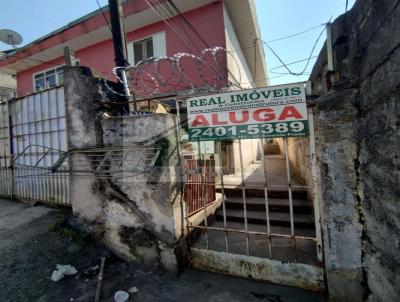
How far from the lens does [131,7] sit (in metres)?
6.86

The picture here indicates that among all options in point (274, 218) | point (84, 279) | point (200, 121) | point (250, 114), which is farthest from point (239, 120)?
point (84, 279)

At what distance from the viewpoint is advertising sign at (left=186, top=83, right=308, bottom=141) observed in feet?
9.27

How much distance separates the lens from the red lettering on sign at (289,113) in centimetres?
282

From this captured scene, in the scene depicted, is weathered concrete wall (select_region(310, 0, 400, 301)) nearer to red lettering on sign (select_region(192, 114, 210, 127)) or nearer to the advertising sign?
the advertising sign

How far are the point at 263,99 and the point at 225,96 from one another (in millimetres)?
531

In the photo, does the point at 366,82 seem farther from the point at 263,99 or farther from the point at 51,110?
the point at 51,110

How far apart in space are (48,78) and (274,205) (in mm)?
10599

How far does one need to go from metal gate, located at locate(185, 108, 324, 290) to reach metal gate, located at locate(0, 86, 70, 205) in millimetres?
3141

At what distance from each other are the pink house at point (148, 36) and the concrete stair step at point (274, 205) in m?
3.12

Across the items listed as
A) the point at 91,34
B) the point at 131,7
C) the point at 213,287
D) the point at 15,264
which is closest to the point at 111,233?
the point at 15,264

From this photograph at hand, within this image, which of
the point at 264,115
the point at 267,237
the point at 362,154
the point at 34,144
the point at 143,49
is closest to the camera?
the point at 362,154

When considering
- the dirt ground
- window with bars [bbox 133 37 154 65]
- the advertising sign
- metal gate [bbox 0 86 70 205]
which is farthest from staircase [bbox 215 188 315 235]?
window with bars [bbox 133 37 154 65]

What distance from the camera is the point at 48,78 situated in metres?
9.75

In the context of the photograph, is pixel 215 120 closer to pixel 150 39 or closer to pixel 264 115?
pixel 264 115
